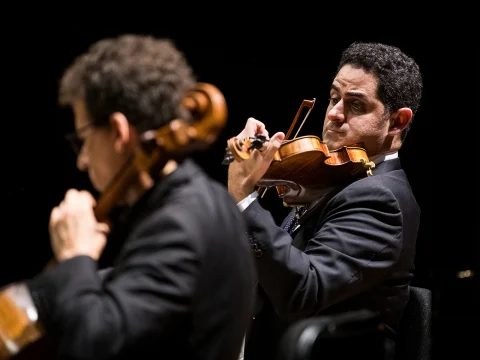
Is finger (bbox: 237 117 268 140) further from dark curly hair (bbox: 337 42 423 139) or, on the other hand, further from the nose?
dark curly hair (bbox: 337 42 423 139)

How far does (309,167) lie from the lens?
220 centimetres

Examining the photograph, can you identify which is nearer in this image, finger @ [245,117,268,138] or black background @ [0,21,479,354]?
finger @ [245,117,268,138]

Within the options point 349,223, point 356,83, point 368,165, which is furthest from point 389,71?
point 349,223

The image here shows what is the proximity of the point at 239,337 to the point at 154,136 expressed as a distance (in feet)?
1.34

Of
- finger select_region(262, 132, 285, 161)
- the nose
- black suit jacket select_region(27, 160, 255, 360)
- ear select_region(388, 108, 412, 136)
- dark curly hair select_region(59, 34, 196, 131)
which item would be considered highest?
dark curly hair select_region(59, 34, 196, 131)

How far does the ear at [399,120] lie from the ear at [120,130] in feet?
4.10

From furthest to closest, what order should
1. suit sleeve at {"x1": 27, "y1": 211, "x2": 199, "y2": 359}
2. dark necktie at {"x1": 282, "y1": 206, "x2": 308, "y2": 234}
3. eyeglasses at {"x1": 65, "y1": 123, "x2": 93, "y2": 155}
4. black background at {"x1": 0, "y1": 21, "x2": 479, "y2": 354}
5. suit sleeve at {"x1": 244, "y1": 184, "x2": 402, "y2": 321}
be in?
black background at {"x1": 0, "y1": 21, "x2": 479, "y2": 354} → dark necktie at {"x1": 282, "y1": 206, "x2": 308, "y2": 234} → suit sleeve at {"x1": 244, "y1": 184, "x2": 402, "y2": 321} → eyeglasses at {"x1": 65, "y1": 123, "x2": 93, "y2": 155} → suit sleeve at {"x1": 27, "y1": 211, "x2": 199, "y2": 359}

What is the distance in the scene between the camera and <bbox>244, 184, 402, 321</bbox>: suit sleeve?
1.99 meters

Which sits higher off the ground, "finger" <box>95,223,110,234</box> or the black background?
"finger" <box>95,223,110,234</box>

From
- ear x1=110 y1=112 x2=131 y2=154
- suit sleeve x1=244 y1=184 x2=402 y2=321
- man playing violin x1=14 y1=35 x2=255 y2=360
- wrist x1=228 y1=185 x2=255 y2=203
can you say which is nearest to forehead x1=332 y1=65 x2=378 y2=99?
suit sleeve x1=244 y1=184 x2=402 y2=321

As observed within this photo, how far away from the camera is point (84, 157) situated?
1.46 m

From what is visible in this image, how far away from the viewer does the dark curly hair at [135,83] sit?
53.1 inches

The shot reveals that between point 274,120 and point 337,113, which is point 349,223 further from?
point 274,120

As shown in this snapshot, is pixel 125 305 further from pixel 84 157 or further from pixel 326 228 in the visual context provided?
pixel 326 228
